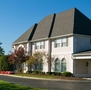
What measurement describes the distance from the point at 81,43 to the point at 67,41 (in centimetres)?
205

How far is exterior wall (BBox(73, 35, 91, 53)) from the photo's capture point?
31297mm

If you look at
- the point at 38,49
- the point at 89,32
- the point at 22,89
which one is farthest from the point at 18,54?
the point at 22,89

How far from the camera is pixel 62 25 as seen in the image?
34812mm

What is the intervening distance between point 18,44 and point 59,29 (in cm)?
1293

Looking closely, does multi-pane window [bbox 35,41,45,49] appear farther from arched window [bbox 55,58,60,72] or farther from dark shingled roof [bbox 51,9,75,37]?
arched window [bbox 55,58,60,72]

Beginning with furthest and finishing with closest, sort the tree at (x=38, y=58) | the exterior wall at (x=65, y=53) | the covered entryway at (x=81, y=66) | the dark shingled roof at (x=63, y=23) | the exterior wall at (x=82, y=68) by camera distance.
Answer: the tree at (x=38, y=58)
the dark shingled roof at (x=63, y=23)
the exterior wall at (x=65, y=53)
the exterior wall at (x=82, y=68)
the covered entryway at (x=81, y=66)

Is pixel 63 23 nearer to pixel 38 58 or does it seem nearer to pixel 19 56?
pixel 38 58

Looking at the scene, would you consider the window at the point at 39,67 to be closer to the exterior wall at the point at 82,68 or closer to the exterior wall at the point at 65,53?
the exterior wall at the point at 65,53

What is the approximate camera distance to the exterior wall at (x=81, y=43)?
31.3 m

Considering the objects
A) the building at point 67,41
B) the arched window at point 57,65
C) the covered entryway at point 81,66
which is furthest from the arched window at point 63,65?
the covered entryway at point 81,66

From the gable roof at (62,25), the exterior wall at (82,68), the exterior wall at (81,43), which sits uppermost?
the gable roof at (62,25)

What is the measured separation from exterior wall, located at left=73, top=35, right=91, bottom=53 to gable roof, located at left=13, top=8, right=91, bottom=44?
74 cm

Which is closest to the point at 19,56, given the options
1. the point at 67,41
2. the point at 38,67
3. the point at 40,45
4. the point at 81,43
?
the point at 38,67

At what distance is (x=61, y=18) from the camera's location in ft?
120
